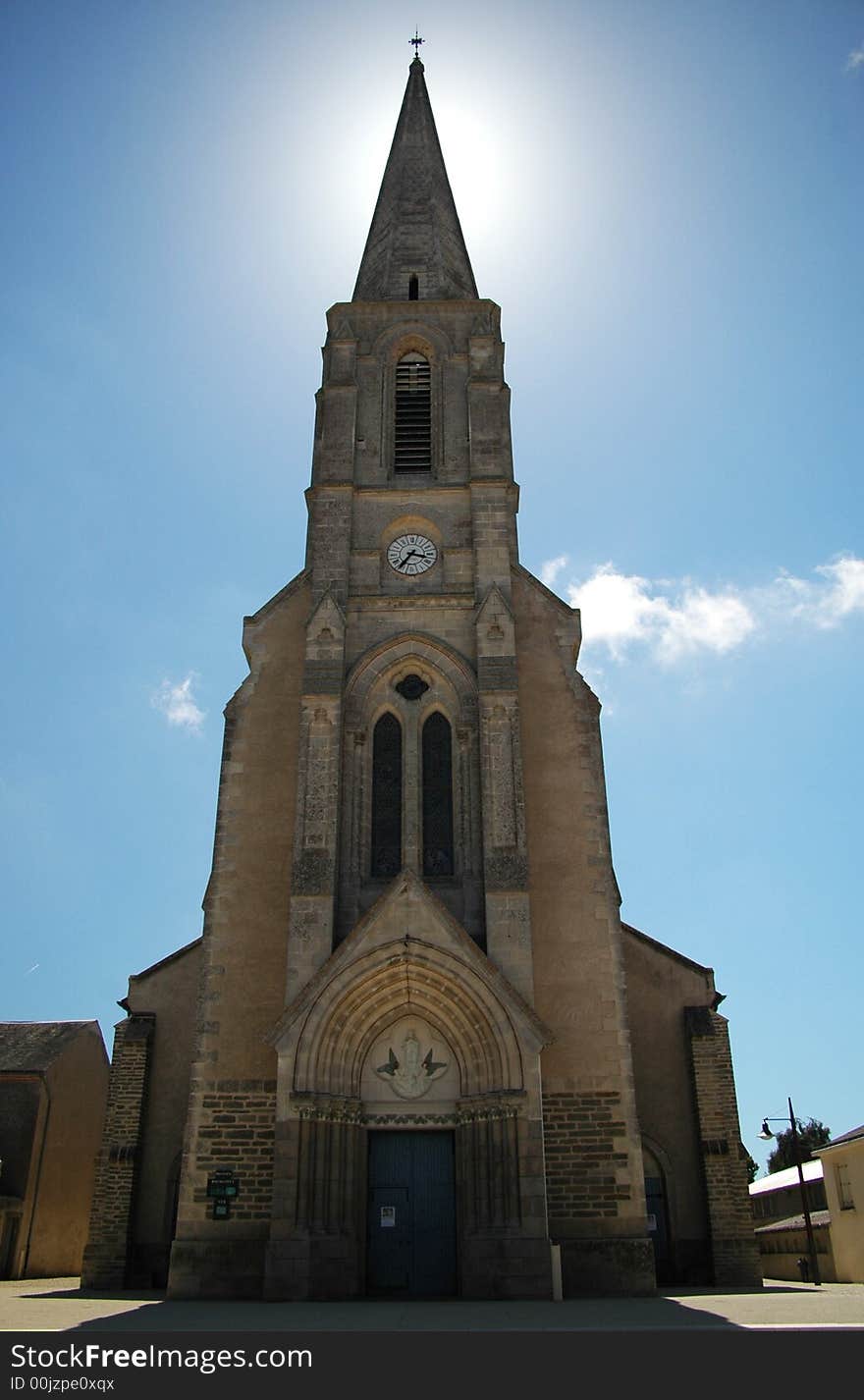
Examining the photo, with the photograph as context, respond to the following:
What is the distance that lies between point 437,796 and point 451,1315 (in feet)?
29.3

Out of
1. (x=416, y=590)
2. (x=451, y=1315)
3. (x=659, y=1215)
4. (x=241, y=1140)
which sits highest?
(x=416, y=590)

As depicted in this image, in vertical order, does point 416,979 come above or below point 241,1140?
above

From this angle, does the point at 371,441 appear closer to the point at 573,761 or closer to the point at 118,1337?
the point at 573,761

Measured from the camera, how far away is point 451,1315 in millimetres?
10750

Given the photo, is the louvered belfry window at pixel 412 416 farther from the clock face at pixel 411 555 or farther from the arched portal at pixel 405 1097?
the arched portal at pixel 405 1097

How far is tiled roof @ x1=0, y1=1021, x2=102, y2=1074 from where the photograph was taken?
27344mm

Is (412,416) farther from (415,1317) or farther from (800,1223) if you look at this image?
(800,1223)

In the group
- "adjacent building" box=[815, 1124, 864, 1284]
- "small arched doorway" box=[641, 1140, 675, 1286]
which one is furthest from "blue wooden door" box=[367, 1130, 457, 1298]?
"adjacent building" box=[815, 1124, 864, 1284]

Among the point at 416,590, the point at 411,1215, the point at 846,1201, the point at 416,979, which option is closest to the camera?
the point at 411,1215

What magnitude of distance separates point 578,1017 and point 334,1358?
32.0 feet

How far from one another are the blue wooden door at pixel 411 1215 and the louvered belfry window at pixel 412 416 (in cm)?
1341

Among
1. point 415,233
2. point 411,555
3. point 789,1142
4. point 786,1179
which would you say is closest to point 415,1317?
point 411,555

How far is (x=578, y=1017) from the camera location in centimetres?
1631

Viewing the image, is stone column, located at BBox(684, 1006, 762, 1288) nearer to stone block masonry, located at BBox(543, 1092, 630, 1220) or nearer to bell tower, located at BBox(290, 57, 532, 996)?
stone block masonry, located at BBox(543, 1092, 630, 1220)
